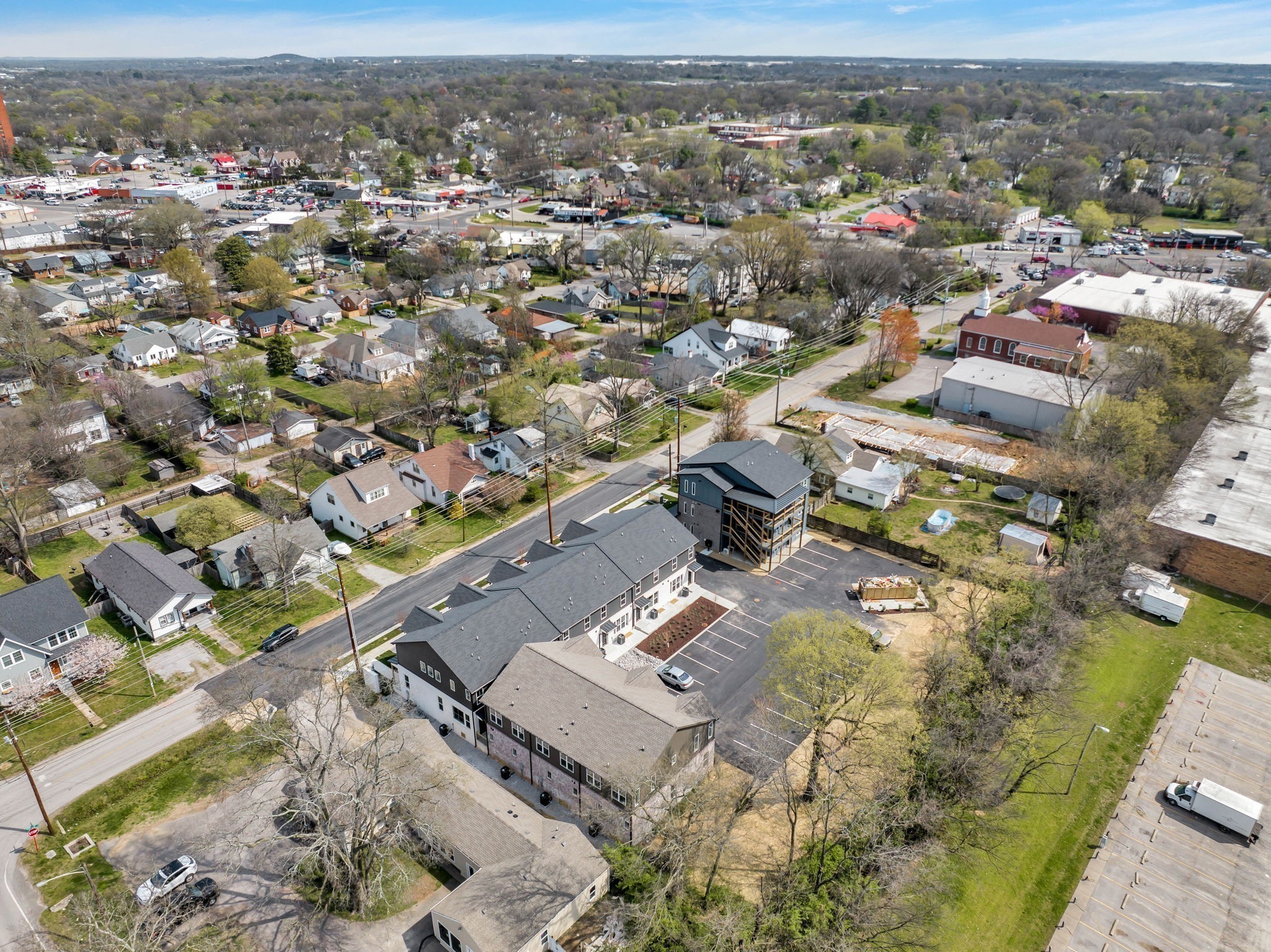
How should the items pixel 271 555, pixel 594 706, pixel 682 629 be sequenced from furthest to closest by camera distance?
pixel 271 555, pixel 682 629, pixel 594 706

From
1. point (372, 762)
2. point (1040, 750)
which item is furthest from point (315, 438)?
point (1040, 750)

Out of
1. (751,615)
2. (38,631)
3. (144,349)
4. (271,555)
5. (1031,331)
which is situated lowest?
(751,615)

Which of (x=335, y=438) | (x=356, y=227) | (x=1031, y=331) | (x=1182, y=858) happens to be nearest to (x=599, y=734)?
(x=1182, y=858)

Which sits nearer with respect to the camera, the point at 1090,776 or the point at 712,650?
the point at 1090,776

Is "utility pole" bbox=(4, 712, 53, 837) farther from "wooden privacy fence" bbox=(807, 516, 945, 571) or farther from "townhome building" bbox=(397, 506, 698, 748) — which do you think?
"wooden privacy fence" bbox=(807, 516, 945, 571)

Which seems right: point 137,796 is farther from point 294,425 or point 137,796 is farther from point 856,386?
point 856,386

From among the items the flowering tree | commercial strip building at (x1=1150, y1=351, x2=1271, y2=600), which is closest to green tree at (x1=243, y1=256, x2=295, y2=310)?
the flowering tree

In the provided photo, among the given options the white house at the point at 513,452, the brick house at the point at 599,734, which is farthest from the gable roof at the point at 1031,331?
the brick house at the point at 599,734
